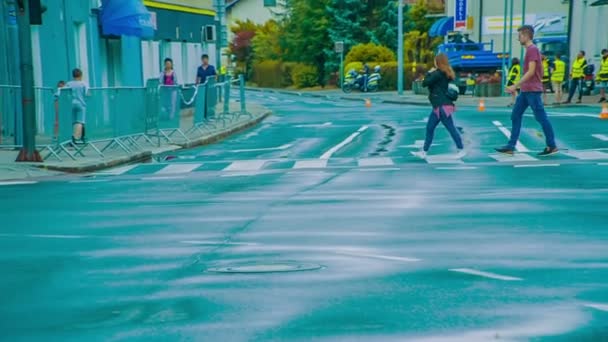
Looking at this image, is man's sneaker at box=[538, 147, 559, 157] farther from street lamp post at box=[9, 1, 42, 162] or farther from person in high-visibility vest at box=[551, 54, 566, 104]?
person in high-visibility vest at box=[551, 54, 566, 104]

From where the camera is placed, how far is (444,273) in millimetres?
6820

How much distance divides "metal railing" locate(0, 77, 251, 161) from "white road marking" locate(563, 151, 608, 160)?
Result: 27.1 ft

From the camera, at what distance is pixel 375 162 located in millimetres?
16016

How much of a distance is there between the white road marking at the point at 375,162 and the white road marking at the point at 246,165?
160 centimetres

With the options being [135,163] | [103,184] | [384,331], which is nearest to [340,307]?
[384,331]

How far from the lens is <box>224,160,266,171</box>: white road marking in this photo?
1600 cm

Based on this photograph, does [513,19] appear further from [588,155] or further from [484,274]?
[484,274]

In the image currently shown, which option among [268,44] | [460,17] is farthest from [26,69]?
[268,44]

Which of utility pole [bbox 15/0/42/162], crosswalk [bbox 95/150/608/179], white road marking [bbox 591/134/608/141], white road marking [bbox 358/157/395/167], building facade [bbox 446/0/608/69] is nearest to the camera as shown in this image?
crosswalk [bbox 95/150/608/179]

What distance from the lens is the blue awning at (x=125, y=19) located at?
29500mm

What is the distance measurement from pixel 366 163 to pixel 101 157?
5105 mm

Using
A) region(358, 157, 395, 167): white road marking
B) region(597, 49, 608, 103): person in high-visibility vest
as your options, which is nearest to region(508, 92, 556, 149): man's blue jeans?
region(358, 157, 395, 167): white road marking

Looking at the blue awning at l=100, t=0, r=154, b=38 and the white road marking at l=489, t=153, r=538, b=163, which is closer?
the white road marking at l=489, t=153, r=538, b=163

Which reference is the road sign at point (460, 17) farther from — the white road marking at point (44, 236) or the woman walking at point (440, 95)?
the white road marking at point (44, 236)
